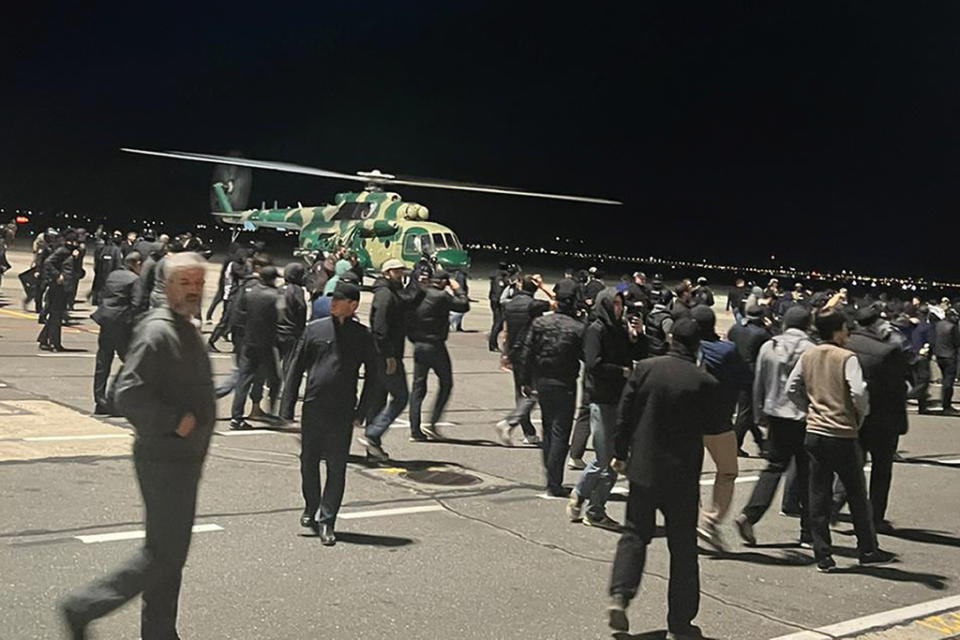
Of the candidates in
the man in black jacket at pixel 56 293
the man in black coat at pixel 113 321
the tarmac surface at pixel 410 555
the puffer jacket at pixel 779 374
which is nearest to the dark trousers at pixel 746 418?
the tarmac surface at pixel 410 555

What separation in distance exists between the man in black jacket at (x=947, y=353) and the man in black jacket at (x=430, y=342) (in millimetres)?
9539

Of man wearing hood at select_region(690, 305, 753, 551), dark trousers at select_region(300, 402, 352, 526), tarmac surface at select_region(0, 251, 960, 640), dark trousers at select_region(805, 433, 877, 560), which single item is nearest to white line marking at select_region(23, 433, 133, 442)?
tarmac surface at select_region(0, 251, 960, 640)

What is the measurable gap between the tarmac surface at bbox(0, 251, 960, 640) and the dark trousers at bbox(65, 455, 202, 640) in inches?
29.3

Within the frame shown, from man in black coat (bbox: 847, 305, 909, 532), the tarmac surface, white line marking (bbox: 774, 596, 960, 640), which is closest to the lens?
the tarmac surface

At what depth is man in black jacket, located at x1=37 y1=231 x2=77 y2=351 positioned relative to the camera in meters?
15.5

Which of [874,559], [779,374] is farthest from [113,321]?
[874,559]

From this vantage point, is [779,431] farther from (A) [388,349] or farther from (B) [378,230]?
(B) [378,230]

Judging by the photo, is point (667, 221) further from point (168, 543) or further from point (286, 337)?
point (168, 543)

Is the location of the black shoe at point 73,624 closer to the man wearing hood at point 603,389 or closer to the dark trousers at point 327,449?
the dark trousers at point 327,449

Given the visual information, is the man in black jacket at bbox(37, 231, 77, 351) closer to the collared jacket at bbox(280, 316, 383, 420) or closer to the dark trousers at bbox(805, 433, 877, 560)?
the collared jacket at bbox(280, 316, 383, 420)

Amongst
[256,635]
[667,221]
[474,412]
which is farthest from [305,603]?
[667,221]

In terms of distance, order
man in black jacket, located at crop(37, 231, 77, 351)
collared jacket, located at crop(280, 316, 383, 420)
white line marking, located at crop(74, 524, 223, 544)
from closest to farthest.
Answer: white line marking, located at crop(74, 524, 223, 544)
collared jacket, located at crop(280, 316, 383, 420)
man in black jacket, located at crop(37, 231, 77, 351)

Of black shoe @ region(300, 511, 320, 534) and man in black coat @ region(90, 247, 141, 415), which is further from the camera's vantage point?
man in black coat @ region(90, 247, 141, 415)

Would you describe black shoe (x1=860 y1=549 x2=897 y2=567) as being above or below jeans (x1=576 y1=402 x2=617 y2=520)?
below
